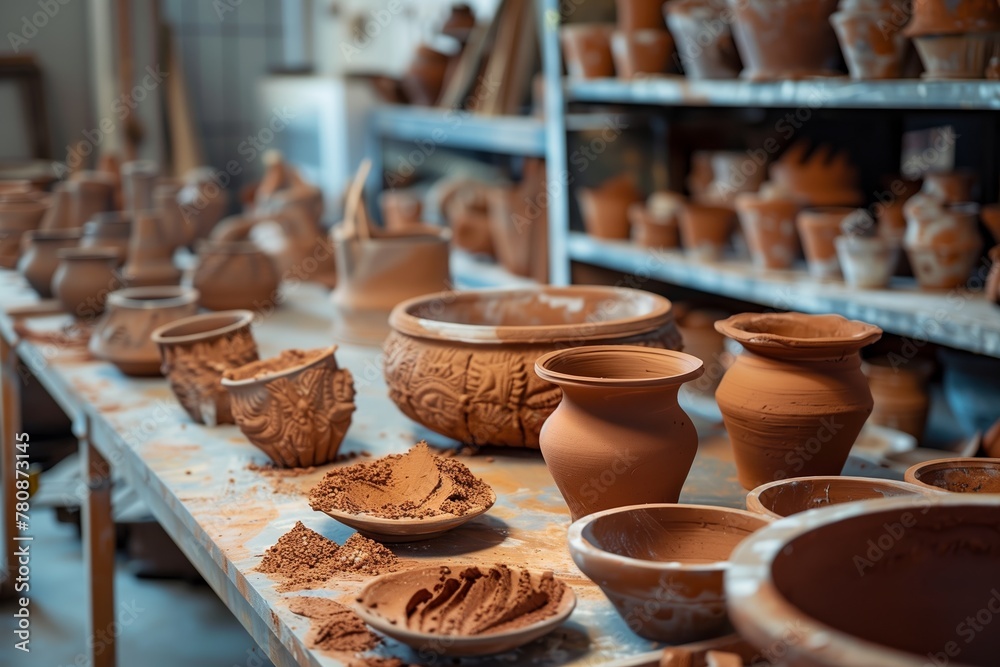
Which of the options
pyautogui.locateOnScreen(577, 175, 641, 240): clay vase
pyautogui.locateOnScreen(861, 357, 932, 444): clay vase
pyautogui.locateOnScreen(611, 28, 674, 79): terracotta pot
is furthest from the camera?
pyautogui.locateOnScreen(577, 175, 641, 240): clay vase

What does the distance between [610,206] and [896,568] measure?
3.00 m

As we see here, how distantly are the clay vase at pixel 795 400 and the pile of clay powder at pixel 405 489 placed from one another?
0.47 meters

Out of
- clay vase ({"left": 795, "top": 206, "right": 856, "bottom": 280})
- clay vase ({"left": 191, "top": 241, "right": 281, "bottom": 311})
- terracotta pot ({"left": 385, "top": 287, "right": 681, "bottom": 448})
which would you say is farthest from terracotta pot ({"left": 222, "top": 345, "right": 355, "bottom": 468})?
clay vase ({"left": 795, "top": 206, "right": 856, "bottom": 280})

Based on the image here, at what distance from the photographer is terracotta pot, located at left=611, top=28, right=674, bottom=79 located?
383 centimetres

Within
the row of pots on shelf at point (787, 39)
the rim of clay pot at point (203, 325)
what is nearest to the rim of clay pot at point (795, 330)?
the row of pots on shelf at point (787, 39)

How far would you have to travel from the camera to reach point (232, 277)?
344 cm

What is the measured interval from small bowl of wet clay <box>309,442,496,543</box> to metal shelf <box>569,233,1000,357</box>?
1.44m

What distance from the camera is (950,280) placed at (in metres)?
3.08

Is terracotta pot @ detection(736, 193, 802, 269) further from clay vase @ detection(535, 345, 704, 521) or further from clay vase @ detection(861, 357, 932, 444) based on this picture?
clay vase @ detection(535, 345, 704, 521)

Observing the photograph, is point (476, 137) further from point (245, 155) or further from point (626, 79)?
point (245, 155)

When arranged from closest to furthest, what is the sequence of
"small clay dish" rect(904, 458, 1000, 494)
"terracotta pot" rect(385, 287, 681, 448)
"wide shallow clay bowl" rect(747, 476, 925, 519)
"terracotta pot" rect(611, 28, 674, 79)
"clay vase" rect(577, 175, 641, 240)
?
"wide shallow clay bowl" rect(747, 476, 925, 519), "small clay dish" rect(904, 458, 1000, 494), "terracotta pot" rect(385, 287, 681, 448), "terracotta pot" rect(611, 28, 674, 79), "clay vase" rect(577, 175, 641, 240)

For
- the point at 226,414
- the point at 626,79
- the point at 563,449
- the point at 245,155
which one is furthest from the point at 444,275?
the point at 245,155

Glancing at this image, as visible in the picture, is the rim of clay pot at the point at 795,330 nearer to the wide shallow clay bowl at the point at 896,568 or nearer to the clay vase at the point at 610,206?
the wide shallow clay bowl at the point at 896,568

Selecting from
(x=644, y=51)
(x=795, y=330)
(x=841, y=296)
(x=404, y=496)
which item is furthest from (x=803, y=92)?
(x=404, y=496)
